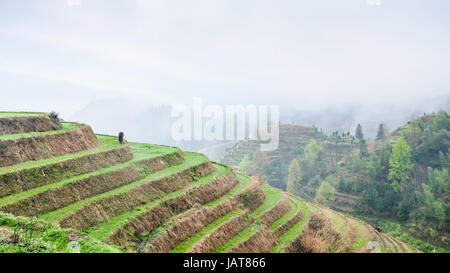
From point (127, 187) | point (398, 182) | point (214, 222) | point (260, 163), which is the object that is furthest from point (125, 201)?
point (260, 163)

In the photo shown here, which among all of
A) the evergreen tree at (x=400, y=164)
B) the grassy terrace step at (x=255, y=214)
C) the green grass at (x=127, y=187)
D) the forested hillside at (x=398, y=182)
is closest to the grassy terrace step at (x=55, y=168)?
the green grass at (x=127, y=187)

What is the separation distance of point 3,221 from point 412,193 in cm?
5674

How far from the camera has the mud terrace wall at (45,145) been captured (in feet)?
48.5

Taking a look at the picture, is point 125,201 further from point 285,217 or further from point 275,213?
point 285,217

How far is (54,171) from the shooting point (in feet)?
49.1

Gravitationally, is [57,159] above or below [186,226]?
above

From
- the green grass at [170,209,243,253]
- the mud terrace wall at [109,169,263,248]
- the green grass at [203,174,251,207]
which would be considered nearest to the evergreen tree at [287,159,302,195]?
the green grass at [203,174,251,207]

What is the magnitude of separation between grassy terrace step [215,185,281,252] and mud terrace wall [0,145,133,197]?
27.8 ft

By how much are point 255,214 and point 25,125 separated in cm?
1539

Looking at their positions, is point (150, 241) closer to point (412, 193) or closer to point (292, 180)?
point (412, 193)

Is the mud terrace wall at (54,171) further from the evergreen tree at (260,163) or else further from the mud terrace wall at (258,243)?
the evergreen tree at (260,163)

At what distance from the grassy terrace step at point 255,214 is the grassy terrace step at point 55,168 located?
8.49 metres

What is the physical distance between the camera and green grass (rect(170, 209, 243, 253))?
1429 centimetres
